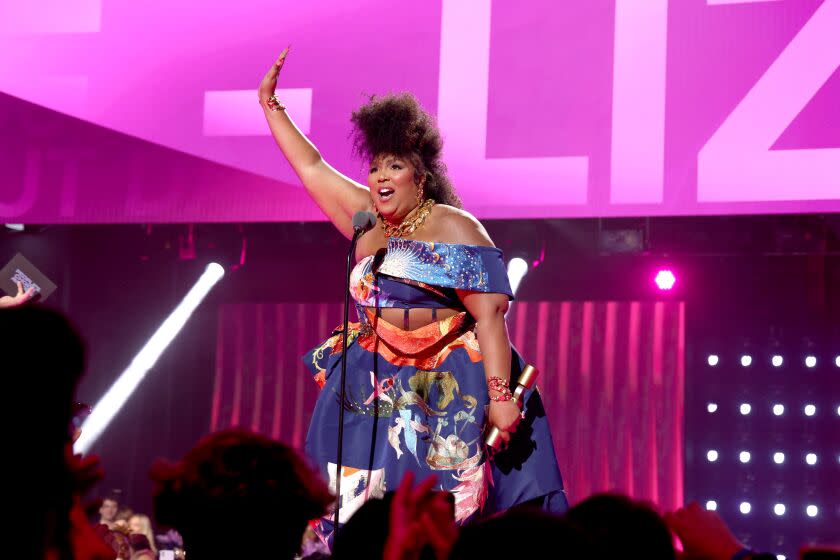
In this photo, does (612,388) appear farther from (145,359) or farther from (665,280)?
(145,359)

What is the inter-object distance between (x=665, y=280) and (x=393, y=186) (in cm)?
454

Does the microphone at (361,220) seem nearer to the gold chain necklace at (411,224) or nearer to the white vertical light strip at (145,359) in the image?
the gold chain necklace at (411,224)

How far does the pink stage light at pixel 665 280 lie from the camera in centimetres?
757

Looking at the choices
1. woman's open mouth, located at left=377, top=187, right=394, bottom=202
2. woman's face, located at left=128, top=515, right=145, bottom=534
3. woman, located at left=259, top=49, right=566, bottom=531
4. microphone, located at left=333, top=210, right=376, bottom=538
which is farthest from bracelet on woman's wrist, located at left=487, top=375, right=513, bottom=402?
woman's face, located at left=128, top=515, right=145, bottom=534

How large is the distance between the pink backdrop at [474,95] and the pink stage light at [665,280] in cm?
268

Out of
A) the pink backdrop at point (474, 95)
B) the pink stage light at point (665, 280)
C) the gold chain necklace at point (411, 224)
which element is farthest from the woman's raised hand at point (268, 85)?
the pink stage light at point (665, 280)

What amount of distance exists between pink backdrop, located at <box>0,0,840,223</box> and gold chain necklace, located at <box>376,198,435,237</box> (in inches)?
68.3

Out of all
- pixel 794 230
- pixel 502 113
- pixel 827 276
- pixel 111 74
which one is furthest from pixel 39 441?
pixel 827 276

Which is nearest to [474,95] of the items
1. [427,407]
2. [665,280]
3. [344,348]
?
[427,407]

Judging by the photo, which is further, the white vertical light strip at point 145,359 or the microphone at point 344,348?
the white vertical light strip at point 145,359

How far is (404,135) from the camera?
11.4 ft

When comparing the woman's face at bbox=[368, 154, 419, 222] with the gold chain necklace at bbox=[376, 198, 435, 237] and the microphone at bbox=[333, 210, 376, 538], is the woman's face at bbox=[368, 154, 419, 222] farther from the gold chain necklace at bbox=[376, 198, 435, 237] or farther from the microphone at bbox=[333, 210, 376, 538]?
the microphone at bbox=[333, 210, 376, 538]

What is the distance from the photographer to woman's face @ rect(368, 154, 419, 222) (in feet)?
11.3

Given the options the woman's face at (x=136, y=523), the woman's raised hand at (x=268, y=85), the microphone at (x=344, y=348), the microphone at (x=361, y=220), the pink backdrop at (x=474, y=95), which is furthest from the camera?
the woman's face at (x=136, y=523)
